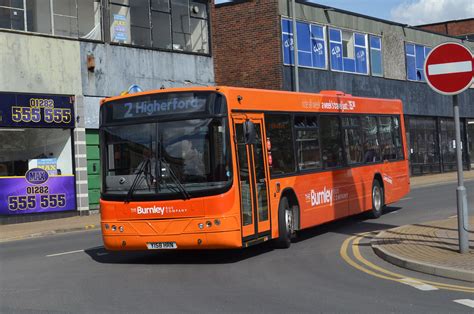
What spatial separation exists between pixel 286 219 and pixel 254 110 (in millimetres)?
2125

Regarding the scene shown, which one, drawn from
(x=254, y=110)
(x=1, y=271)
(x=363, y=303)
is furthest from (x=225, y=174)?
(x=1, y=271)

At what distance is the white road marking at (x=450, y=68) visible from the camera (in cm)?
933

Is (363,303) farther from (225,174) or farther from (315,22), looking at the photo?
(315,22)

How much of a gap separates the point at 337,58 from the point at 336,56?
0.43 feet

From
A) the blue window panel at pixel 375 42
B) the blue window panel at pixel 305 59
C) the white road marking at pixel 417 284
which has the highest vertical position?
the blue window panel at pixel 375 42

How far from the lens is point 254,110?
→ 10852 mm

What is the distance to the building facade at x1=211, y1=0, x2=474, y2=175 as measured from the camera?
29.6 meters

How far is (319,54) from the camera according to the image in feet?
104

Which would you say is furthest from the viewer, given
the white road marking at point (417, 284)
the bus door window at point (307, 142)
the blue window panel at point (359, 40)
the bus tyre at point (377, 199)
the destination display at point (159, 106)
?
the blue window panel at point (359, 40)

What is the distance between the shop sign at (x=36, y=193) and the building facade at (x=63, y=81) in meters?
0.03

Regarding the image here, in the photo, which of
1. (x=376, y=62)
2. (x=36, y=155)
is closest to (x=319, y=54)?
(x=376, y=62)

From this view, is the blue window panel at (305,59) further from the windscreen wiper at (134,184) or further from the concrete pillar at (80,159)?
the windscreen wiper at (134,184)

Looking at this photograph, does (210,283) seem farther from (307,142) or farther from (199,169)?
(307,142)

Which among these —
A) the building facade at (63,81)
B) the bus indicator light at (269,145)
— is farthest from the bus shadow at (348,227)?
the building facade at (63,81)
